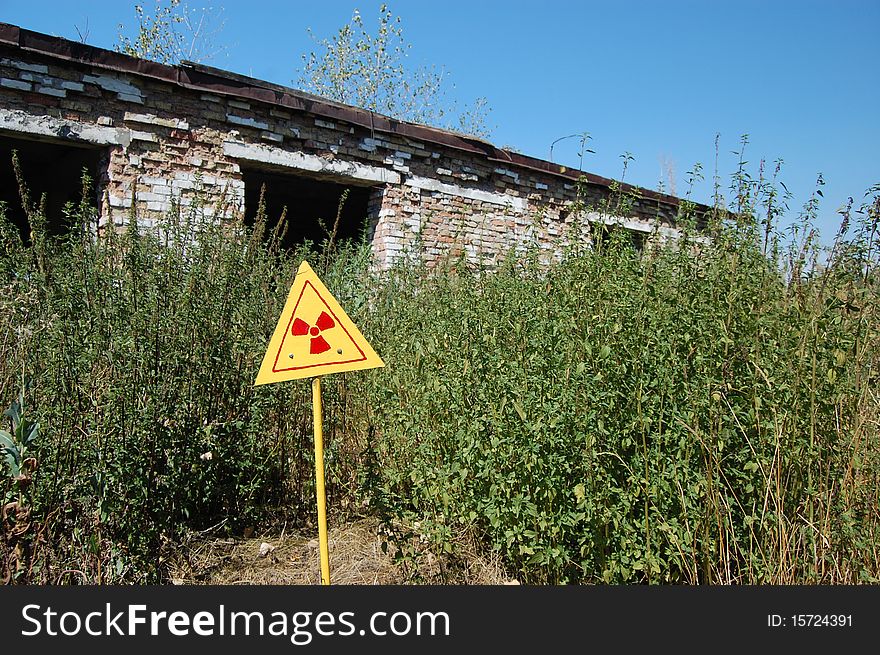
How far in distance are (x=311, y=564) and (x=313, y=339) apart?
1420 millimetres

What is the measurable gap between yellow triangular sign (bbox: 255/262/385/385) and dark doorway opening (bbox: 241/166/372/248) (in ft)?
16.8

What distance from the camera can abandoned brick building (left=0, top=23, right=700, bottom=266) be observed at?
18.8 feet

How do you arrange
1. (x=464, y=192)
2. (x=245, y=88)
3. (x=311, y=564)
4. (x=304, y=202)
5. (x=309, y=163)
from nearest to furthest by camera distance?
(x=311, y=564) < (x=245, y=88) < (x=309, y=163) < (x=464, y=192) < (x=304, y=202)

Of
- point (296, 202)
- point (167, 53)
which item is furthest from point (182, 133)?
point (167, 53)

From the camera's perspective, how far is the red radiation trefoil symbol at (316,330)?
2601 mm

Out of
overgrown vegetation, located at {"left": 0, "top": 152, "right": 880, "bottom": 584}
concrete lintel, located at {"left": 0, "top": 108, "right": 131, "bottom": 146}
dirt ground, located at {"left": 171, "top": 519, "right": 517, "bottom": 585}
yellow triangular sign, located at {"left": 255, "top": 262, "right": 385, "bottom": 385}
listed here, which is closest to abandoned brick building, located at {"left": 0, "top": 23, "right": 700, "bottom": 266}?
concrete lintel, located at {"left": 0, "top": 108, "right": 131, "bottom": 146}

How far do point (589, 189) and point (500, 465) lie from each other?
8349 millimetres

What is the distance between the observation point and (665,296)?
2.98 m

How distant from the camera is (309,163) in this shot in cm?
733

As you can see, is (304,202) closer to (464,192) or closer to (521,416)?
(464,192)

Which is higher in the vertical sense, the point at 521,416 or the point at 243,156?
the point at 243,156

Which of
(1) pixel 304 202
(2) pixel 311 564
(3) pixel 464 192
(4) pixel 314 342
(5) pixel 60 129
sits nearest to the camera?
(4) pixel 314 342

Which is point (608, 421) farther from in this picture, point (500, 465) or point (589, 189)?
point (589, 189)

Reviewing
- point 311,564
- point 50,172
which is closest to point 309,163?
point 50,172
